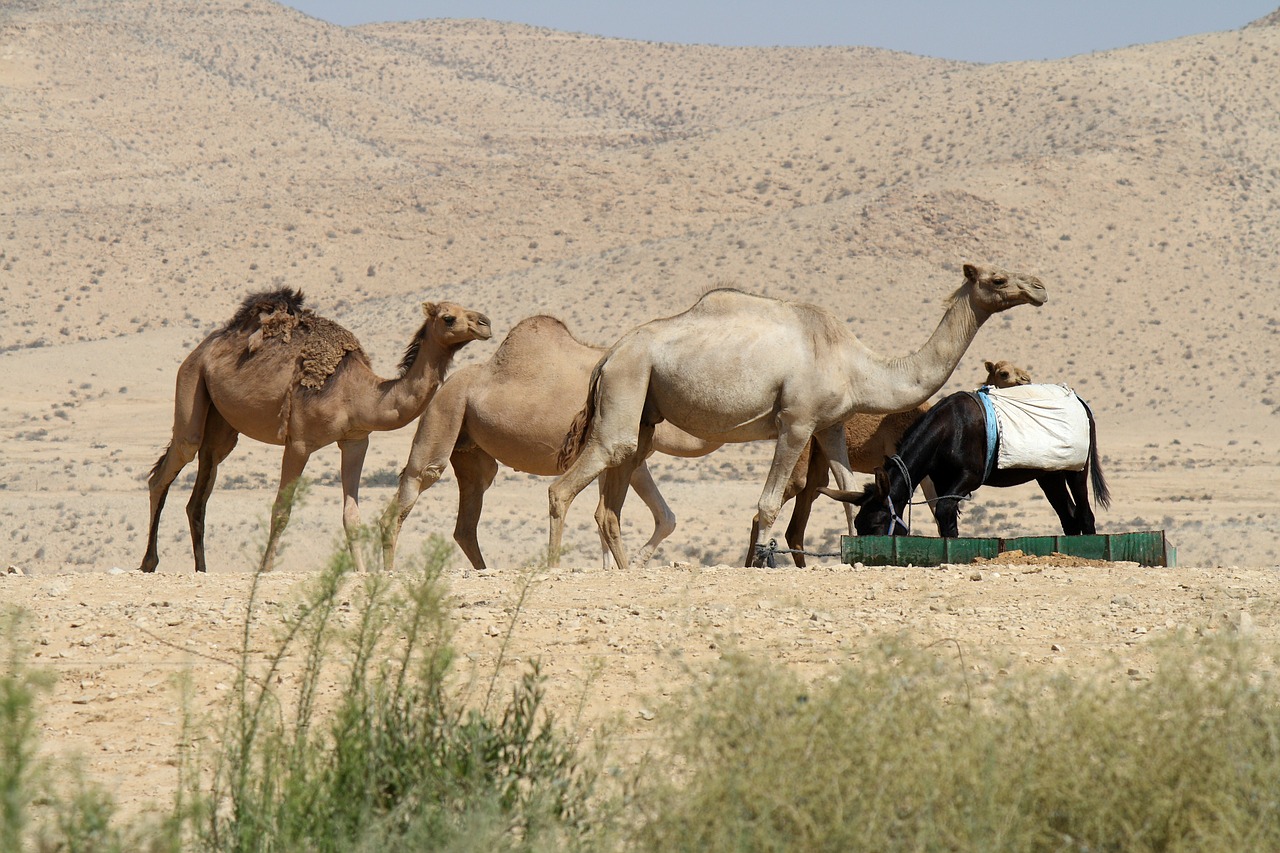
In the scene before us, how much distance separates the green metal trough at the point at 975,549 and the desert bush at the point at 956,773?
19.6ft

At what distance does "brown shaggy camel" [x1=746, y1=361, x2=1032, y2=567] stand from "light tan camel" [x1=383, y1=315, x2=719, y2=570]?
114 centimetres

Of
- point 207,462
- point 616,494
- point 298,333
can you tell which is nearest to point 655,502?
point 616,494

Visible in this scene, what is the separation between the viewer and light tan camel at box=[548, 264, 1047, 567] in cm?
1077

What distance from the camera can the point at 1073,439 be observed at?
11.8 metres

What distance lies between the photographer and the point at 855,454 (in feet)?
44.8

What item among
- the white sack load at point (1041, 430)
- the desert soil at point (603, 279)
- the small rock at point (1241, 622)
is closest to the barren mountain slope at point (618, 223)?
the desert soil at point (603, 279)

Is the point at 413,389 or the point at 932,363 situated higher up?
the point at 932,363

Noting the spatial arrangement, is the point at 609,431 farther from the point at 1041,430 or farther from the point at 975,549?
the point at 1041,430

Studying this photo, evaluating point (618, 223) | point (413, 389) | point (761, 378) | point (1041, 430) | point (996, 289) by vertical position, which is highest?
point (996, 289)

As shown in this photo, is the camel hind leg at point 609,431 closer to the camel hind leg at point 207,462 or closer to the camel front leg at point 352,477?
the camel front leg at point 352,477

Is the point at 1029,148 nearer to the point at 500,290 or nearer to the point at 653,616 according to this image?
the point at 500,290

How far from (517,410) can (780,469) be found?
266 cm

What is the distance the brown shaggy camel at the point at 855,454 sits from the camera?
1245 centimetres

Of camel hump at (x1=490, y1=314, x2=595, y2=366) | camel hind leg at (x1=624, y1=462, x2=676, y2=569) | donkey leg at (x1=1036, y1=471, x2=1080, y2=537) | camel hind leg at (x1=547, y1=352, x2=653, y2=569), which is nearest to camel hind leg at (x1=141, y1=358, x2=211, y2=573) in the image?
camel hump at (x1=490, y1=314, x2=595, y2=366)
